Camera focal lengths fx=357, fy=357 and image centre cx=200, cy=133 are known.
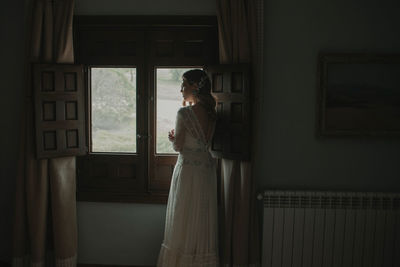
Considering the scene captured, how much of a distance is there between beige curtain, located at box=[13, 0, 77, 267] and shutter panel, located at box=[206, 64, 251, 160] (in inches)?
50.0

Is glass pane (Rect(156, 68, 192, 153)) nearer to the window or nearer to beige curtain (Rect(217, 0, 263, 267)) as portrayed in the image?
the window

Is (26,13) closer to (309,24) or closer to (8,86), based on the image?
(8,86)

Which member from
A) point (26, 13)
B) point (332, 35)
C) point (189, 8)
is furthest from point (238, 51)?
point (26, 13)

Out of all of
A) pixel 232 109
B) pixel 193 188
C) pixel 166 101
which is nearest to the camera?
pixel 193 188

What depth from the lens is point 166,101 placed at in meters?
3.20

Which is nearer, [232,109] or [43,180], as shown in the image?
[232,109]

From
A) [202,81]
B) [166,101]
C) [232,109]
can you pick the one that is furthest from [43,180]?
[232,109]

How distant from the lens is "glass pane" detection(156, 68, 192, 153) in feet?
10.4

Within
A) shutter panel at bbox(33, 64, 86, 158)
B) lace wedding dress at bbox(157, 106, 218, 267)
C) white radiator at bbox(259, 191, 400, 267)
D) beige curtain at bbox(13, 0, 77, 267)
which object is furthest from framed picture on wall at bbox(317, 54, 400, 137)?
beige curtain at bbox(13, 0, 77, 267)

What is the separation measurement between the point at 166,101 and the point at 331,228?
1.77 m

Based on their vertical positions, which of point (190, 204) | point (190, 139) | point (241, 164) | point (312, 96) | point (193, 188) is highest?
point (312, 96)

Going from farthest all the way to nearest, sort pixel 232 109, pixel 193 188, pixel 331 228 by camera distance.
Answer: pixel 331 228 → pixel 232 109 → pixel 193 188

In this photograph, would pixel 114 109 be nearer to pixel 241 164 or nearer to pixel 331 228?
pixel 241 164

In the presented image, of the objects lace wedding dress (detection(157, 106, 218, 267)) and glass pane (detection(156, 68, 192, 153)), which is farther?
glass pane (detection(156, 68, 192, 153))
